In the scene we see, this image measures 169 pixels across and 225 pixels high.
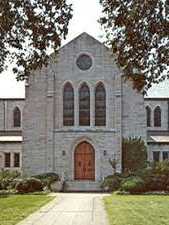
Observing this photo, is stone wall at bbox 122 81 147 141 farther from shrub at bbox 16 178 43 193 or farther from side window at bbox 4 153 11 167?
shrub at bbox 16 178 43 193

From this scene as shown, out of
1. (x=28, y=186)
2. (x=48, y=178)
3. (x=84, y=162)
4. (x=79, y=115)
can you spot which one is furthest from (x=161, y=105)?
(x=28, y=186)

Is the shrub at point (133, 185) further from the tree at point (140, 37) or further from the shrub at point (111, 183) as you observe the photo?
the tree at point (140, 37)

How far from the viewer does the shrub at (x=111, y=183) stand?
159 feet

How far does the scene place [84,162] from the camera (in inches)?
2153

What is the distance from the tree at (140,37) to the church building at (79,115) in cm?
3649

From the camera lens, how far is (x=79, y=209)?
1119 inches

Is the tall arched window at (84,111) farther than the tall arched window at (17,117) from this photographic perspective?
No

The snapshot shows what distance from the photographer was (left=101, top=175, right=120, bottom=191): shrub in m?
48.6

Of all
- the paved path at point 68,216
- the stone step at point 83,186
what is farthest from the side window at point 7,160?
the paved path at point 68,216

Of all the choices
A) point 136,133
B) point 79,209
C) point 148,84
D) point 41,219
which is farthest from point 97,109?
point 148,84

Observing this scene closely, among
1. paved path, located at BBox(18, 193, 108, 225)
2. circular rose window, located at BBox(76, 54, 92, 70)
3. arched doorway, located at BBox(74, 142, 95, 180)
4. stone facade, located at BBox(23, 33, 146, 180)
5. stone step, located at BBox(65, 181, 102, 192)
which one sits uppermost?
circular rose window, located at BBox(76, 54, 92, 70)

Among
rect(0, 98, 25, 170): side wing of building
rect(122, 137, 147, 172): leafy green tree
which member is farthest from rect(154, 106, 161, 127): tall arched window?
rect(0, 98, 25, 170): side wing of building

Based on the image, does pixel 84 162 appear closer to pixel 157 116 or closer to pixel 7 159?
pixel 7 159

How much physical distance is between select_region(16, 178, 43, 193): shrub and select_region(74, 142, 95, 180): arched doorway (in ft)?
28.5
